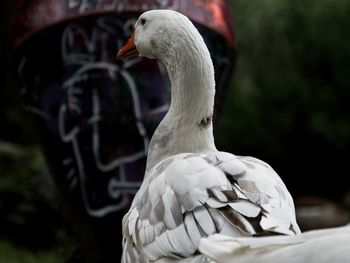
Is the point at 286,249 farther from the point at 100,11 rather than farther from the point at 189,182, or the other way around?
the point at 100,11

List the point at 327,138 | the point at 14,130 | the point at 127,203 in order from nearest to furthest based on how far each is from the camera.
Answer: the point at 127,203, the point at 14,130, the point at 327,138

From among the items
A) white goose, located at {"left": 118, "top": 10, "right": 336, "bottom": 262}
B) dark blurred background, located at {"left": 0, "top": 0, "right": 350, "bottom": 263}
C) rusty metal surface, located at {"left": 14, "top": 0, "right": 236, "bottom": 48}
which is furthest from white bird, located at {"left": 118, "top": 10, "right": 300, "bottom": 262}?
dark blurred background, located at {"left": 0, "top": 0, "right": 350, "bottom": 263}

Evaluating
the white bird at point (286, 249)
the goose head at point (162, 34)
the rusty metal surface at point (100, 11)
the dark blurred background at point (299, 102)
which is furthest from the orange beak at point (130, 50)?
the dark blurred background at point (299, 102)

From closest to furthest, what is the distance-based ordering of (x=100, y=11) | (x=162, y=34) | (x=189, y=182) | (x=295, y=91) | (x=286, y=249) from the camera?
(x=286, y=249) → (x=189, y=182) → (x=162, y=34) → (x=100, y=11) → (x=295, y=91)

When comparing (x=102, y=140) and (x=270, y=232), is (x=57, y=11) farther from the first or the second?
(x=270, y=232)

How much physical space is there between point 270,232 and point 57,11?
3.93 m

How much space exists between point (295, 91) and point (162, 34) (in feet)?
43.1

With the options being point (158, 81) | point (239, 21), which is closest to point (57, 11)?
point (158, 81)

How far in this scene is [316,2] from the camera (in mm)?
18844

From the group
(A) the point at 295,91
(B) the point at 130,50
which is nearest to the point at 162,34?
(B) the point at 130,50

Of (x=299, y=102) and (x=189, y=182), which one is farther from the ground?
(x=189, y=182)

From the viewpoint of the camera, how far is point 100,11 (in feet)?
25.1

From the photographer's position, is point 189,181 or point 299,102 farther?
point 299,102

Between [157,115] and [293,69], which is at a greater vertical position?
[157,115]
